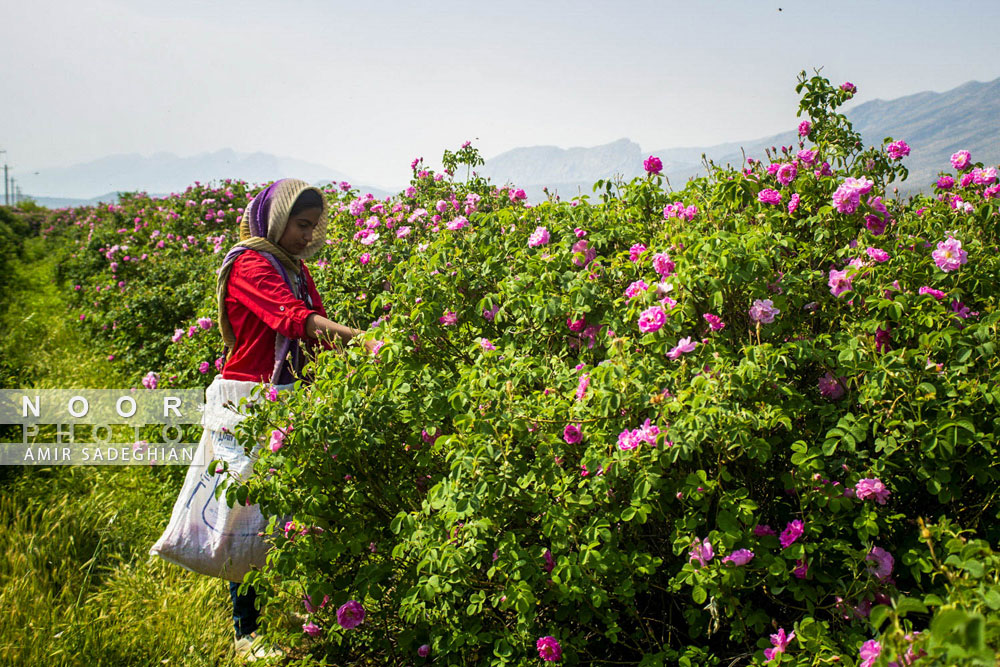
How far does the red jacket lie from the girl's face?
151 mm

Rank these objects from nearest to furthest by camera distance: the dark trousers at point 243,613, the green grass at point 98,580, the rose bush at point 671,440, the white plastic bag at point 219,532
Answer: the rose bush at point 671,440 < the white plastic bag at point 219,532 < the green grass at point 98,580 < the dark trousers at point 243,613

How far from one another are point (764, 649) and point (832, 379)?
0.74m

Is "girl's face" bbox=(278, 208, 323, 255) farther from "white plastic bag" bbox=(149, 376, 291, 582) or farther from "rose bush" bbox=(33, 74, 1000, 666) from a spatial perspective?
"white plastic bag" bbox=(149, 376, 291, 582)

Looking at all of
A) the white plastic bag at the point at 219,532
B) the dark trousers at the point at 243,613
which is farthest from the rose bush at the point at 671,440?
the dark trousers at the point at 243,613

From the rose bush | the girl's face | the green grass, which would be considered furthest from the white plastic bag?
the girl's face

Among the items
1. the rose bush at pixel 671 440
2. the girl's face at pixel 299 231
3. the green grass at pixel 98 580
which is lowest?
the green grass at pixel 98 580

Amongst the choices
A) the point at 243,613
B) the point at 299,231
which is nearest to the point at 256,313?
the point at 299,231

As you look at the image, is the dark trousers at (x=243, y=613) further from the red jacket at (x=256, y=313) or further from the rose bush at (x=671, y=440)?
the red jacket at (x=256, y=313)

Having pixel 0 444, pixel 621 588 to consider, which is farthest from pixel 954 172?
pixel 0 444

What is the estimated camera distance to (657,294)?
6.58ft

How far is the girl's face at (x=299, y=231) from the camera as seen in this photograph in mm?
2811

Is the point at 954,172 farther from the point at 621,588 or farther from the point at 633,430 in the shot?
the point at 621,588

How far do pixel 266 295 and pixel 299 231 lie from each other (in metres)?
0.34

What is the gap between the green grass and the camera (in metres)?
2.64
